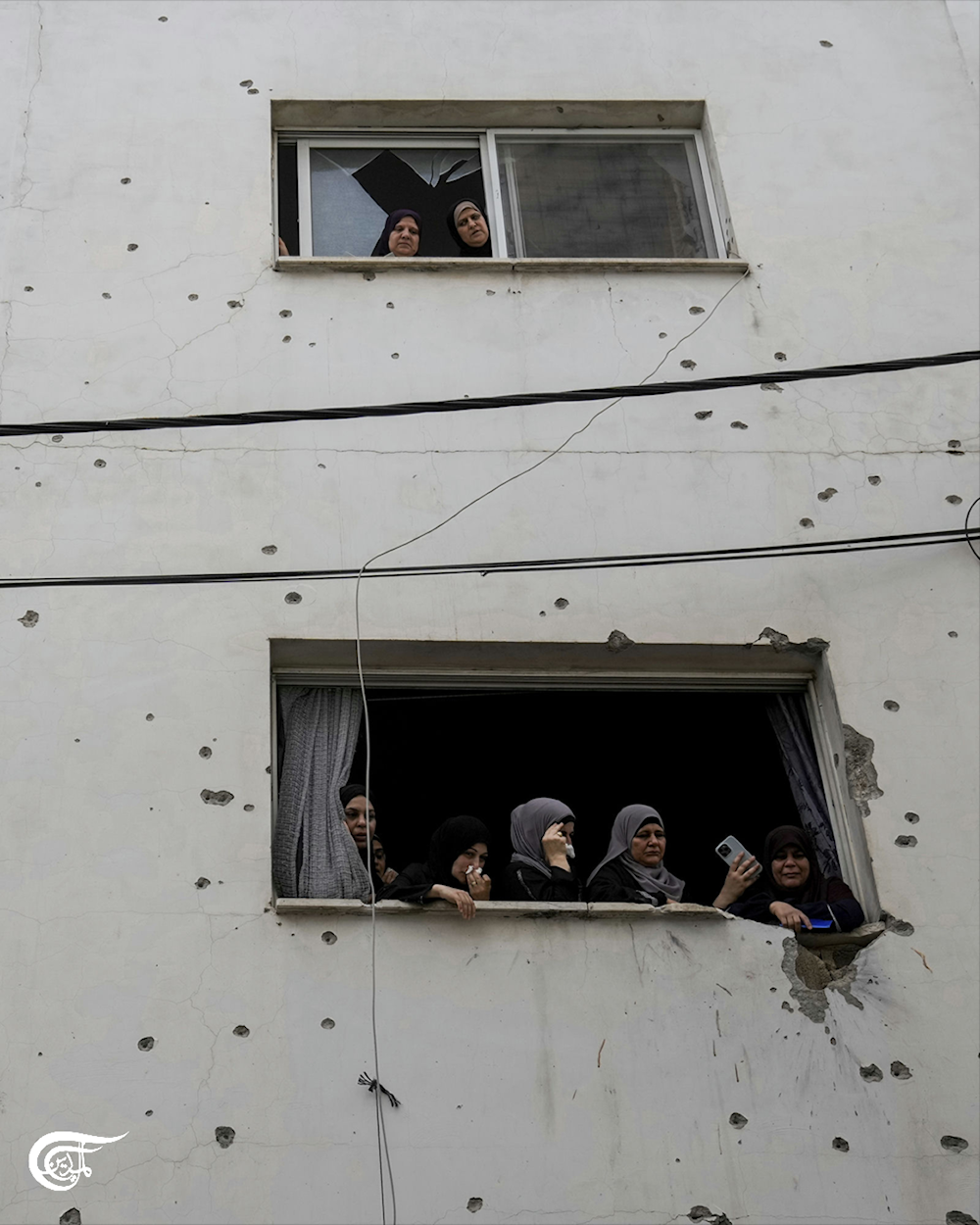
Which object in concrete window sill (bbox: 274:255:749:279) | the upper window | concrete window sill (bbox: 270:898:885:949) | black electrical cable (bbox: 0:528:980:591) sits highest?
the upper window

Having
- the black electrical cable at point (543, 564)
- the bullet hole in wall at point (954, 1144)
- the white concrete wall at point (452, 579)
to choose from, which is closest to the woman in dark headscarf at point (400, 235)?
the white concrete wall at point (452, 579)

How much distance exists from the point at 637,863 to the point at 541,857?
43cm

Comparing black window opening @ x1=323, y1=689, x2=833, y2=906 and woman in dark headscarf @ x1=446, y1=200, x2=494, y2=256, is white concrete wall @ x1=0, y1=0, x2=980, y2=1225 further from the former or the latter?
black window opening @ x1=323, y1=689, x2=833, y2=906

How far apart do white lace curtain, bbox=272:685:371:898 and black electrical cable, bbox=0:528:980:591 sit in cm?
55

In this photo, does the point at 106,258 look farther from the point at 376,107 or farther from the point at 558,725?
the point at 558,725

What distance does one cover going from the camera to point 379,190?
343 inches

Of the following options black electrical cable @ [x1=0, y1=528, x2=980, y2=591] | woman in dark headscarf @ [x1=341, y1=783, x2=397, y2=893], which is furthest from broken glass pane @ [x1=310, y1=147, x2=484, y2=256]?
woman in dark headscarf @ [x1=341, y1=783, x2=397, y2=893]

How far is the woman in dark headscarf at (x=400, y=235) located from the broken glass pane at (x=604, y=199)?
0.53 metres

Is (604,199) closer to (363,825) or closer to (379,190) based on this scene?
(379,190)

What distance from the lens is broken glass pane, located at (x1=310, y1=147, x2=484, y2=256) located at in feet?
27.8

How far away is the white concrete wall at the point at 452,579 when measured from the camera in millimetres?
5902

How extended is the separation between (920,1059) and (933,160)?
16.4 ft

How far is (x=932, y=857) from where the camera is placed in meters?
6.63

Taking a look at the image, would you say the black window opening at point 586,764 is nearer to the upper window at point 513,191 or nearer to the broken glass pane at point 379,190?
the upper window at point 513,191
